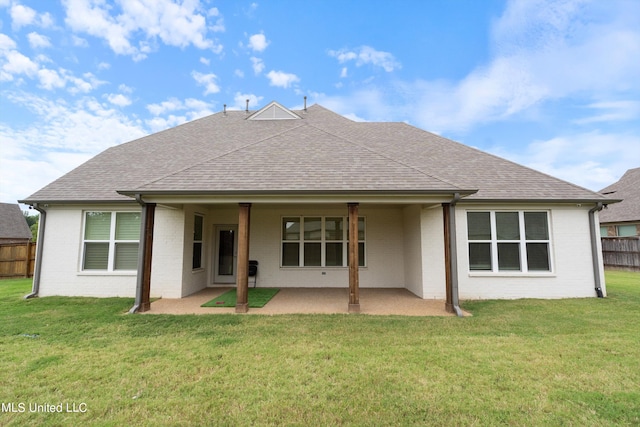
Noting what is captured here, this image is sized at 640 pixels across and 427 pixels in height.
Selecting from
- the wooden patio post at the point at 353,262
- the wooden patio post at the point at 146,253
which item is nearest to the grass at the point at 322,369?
the wooden patio post at the point at 353,262

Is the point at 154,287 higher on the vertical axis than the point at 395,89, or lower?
lower

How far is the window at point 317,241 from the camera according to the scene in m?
9.61

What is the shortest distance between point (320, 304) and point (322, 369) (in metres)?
3.46

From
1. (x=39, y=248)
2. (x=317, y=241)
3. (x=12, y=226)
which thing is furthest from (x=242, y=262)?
(x=12, y=226)

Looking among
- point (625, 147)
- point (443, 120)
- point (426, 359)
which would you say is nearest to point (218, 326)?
point (426, 359)

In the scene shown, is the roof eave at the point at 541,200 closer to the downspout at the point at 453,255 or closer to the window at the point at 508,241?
the window at the point at 508,241

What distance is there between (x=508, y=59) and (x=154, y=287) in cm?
1744

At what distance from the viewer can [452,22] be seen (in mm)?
13383

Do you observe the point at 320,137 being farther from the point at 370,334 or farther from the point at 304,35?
the point at 304,35

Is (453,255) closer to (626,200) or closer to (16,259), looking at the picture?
(16,259)

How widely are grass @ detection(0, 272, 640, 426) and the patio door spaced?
12.4 feet

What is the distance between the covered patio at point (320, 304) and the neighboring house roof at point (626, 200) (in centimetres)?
1703

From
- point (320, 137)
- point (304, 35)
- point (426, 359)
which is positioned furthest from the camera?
point (304, 35)

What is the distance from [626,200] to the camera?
58.0 feet
